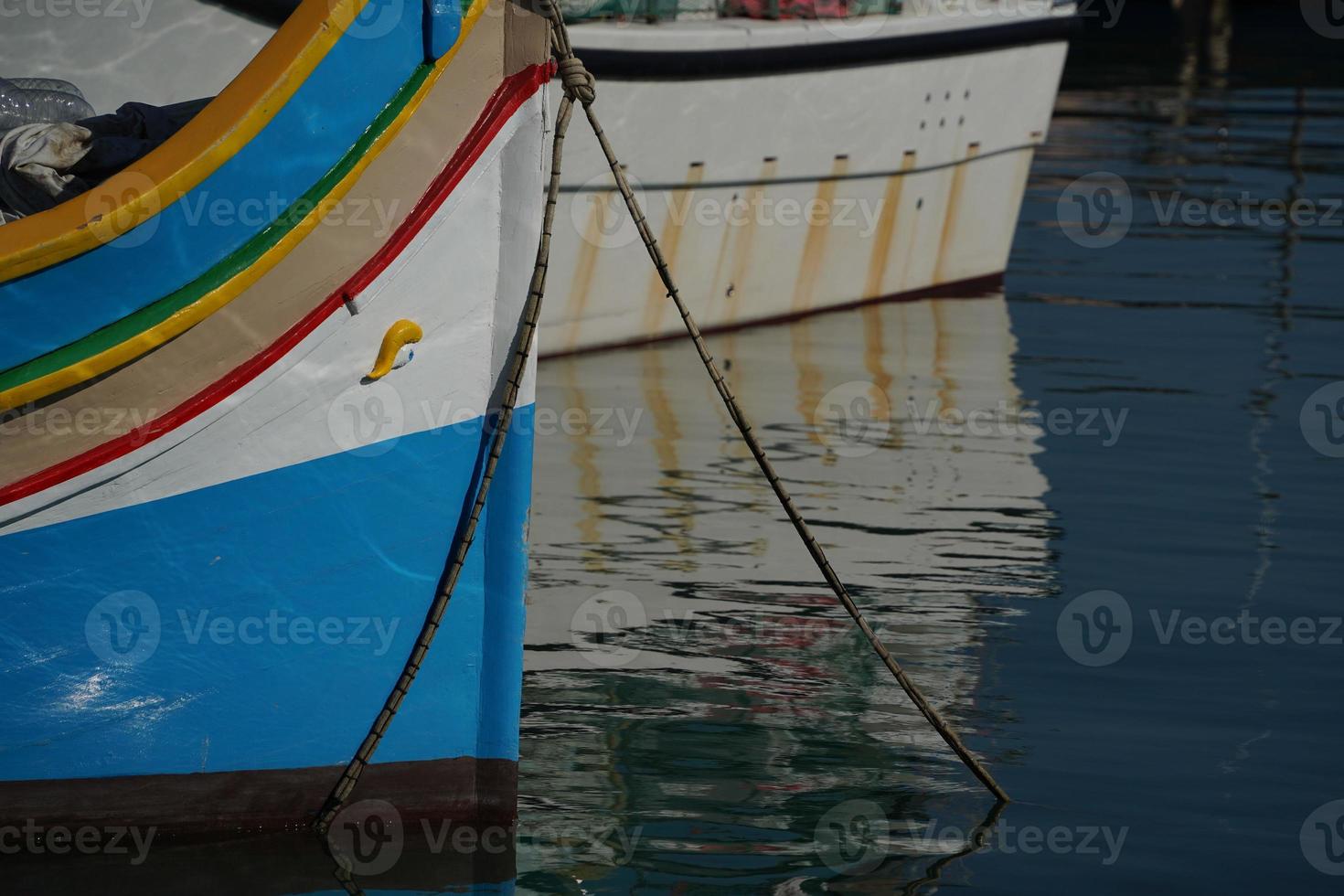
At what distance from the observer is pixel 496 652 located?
4.05 metres

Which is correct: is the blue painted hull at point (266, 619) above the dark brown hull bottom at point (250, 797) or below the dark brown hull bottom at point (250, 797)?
above

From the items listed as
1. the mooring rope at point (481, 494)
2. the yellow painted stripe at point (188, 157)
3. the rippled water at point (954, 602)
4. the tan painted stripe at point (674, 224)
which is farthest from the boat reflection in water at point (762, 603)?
the yellow painted stripe at point (188, 157)

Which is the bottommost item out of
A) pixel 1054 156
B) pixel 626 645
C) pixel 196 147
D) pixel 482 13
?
pixel 626 645

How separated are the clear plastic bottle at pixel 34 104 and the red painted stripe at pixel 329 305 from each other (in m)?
1.18

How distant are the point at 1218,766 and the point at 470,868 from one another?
6.13 ft

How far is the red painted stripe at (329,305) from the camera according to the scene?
12.0ft

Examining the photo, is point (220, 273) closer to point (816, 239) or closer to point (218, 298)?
point (218, 298)

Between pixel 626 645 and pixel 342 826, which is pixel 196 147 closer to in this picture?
pixel 342 826

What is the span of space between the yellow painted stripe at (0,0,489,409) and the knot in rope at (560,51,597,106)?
10.8 inches

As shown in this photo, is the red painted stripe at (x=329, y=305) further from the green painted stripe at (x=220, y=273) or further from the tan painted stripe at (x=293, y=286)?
the green painted stripe at (x=220, y=273)

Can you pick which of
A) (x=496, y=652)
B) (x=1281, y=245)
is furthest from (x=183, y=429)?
(x=1281, y=245)

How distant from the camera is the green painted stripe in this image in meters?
3.58

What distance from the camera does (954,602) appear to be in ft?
18.9

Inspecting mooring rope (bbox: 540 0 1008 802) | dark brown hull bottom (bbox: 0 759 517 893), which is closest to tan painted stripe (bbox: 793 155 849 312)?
mooring rope (bbox: 540 0 1008 802)
